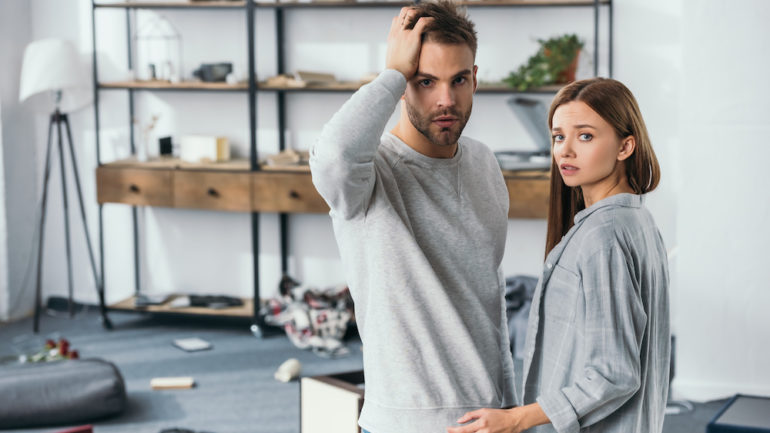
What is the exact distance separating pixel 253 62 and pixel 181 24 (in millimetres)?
757

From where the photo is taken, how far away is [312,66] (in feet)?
16.4

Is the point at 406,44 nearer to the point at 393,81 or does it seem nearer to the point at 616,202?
the point at 393,81

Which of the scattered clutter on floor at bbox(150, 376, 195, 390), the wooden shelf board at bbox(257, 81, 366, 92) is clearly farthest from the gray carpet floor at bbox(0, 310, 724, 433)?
the wooden shelf board at bbox(257, 81, 366, 92)

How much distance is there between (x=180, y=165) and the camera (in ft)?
15.6

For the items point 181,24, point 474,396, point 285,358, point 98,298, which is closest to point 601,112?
point 474,396

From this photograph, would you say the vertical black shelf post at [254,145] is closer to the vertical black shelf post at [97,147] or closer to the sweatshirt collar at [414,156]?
the vertical black shelf post at [97,147]

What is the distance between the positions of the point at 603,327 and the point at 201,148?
3762 mm

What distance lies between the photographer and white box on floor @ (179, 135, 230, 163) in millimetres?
4828

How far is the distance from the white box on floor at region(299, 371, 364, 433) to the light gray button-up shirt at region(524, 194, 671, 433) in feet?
3.01

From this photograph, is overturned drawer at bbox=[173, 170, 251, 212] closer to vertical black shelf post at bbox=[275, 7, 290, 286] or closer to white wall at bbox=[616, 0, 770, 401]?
vertical black shelf post at bbox=[275, 7, 290, 286]

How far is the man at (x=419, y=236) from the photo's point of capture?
1335 millimetres

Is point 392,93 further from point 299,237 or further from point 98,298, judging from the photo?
point 98,298

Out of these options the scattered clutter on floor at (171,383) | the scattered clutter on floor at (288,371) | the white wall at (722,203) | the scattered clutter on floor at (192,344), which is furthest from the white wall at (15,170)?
the white wall at (722,203)

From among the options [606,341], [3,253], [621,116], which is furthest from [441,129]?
[3,253]
